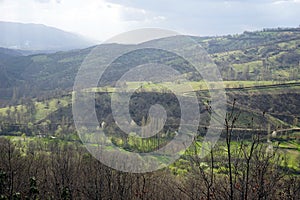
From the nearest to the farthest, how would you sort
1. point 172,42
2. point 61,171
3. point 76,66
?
point 61,171, point 172,42, point 76,66

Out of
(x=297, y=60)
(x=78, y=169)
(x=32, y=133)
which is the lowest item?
(x=32, y=133)

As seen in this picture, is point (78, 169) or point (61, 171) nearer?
point (61, 171)

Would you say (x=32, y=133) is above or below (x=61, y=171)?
below

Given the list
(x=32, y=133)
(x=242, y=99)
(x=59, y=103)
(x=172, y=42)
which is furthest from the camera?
(x=172, y=42)

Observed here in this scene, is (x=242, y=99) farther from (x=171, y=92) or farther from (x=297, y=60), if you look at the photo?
(x=297, y=60)

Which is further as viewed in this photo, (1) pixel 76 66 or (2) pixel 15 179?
(1) pixel 76 66

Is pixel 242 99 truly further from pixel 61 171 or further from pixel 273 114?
pixel 61 171

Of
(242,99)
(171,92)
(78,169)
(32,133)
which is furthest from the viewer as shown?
(171,92)

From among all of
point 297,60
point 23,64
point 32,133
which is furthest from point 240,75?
point 23,64

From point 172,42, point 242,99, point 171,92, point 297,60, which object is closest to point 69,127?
point 171,92
